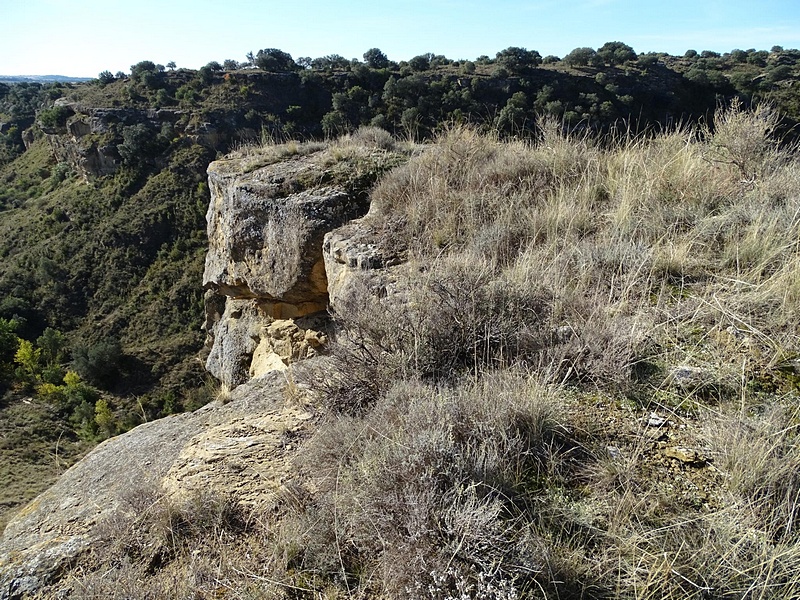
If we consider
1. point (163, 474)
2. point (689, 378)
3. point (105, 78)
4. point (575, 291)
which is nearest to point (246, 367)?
point (163, 474)

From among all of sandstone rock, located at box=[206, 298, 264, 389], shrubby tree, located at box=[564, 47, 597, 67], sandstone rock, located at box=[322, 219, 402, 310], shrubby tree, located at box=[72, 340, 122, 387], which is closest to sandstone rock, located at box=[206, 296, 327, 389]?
sandstone rock, located at box=[206, 298, 264, 389]

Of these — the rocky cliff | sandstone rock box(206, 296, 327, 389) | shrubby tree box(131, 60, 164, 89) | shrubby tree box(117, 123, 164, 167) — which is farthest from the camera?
shrubby tree box(131, 60, 164, 89)

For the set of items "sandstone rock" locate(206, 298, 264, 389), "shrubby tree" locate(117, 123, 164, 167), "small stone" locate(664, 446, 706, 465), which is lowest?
"sandstone rock" locate(206, 298, 264, 389)

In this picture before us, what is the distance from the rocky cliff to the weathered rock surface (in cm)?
1

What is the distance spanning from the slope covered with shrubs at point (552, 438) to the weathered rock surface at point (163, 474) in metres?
0.23

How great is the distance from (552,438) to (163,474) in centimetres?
231

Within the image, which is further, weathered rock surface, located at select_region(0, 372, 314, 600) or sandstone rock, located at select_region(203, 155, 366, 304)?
sandstone rock, located at select_region(203, 155, 366, 304)

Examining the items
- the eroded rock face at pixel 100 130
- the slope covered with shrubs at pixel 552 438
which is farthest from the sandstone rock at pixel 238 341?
the eroded rock face at pixel 100 130

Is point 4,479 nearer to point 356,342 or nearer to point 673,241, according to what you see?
point 356,342

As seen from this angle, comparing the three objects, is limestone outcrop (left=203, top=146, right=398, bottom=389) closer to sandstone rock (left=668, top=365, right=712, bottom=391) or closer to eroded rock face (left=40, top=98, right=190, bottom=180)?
sandstone rock (left=668, top=365, right=712, bottom=391)

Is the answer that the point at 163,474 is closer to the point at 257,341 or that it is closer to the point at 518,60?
the point at 257,341

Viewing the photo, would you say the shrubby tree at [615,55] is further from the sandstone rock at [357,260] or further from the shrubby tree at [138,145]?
the sandstone rock at [357,260]

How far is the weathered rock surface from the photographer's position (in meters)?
2.29

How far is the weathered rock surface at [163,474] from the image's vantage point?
7.52 ft
